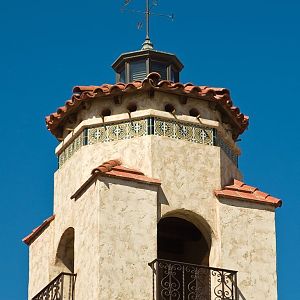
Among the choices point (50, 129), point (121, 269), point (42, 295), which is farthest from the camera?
point (50, 129)

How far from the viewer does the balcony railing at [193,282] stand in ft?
75.2

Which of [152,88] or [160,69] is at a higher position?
[160,69]

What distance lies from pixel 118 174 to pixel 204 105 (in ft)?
8.30

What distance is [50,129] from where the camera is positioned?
84.9 ft

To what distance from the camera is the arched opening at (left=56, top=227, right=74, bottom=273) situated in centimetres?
2503

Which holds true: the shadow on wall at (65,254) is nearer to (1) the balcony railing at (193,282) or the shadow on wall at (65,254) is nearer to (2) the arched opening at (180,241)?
(2) the arched opening at (180,241)

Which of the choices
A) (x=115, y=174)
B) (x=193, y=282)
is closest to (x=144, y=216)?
(x=115, y=174)

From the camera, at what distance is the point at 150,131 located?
24.3 m

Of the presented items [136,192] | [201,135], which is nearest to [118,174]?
[136,192]

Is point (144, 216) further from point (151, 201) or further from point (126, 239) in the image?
point (126, 239)

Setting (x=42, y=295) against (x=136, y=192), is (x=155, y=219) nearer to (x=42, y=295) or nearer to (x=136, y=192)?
(x=136, y=192)

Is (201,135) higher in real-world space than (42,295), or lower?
higher

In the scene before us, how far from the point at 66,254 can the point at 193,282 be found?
2.90 m

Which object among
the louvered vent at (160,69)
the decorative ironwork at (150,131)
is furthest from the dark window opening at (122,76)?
the decorative ironwork at (150,131)
